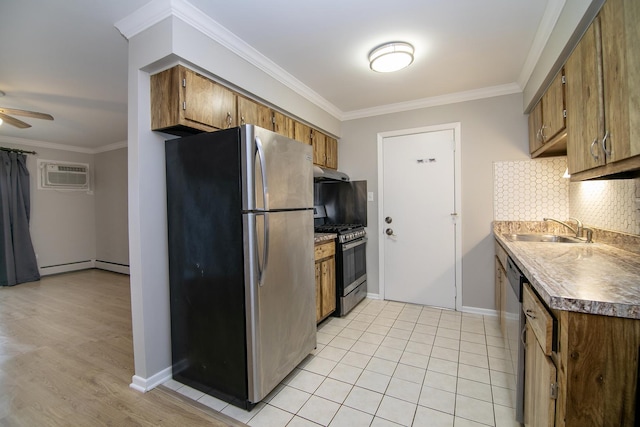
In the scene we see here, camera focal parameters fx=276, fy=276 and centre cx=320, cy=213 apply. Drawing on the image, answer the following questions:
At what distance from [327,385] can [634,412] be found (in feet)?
4.98

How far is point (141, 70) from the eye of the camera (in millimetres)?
1868

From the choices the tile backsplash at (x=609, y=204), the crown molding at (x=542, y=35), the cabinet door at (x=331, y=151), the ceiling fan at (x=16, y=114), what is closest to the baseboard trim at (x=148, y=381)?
the cabinet door at (x=331, y=151)

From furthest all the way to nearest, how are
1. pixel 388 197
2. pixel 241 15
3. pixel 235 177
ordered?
pixel 388 197 < pixel 241 15 < pixel 235 177

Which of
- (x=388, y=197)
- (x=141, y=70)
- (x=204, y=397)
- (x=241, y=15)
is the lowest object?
(x=204, y=397)

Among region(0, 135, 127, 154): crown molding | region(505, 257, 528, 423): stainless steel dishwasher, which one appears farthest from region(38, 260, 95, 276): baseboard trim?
region(505, 257, 528, 423): stainless steel dishwasher

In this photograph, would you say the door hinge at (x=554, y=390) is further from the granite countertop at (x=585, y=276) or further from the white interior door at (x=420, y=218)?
the white interior door at (x=420, y=218)

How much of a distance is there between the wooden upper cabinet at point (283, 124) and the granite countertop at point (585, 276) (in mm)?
2139

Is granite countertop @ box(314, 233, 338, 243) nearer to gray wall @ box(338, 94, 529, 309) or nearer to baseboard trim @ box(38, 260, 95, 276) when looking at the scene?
gray wall @ box(338, 94, 529, 309)

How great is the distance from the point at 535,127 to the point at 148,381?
3.77m

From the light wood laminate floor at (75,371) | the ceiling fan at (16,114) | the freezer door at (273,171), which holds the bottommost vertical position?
the light wood laminate floor at (75,371)

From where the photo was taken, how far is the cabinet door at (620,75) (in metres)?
1.03

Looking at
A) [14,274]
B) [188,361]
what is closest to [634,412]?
[188,361]

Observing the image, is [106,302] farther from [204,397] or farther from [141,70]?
[141,70]

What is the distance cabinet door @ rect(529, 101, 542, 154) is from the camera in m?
2.41
